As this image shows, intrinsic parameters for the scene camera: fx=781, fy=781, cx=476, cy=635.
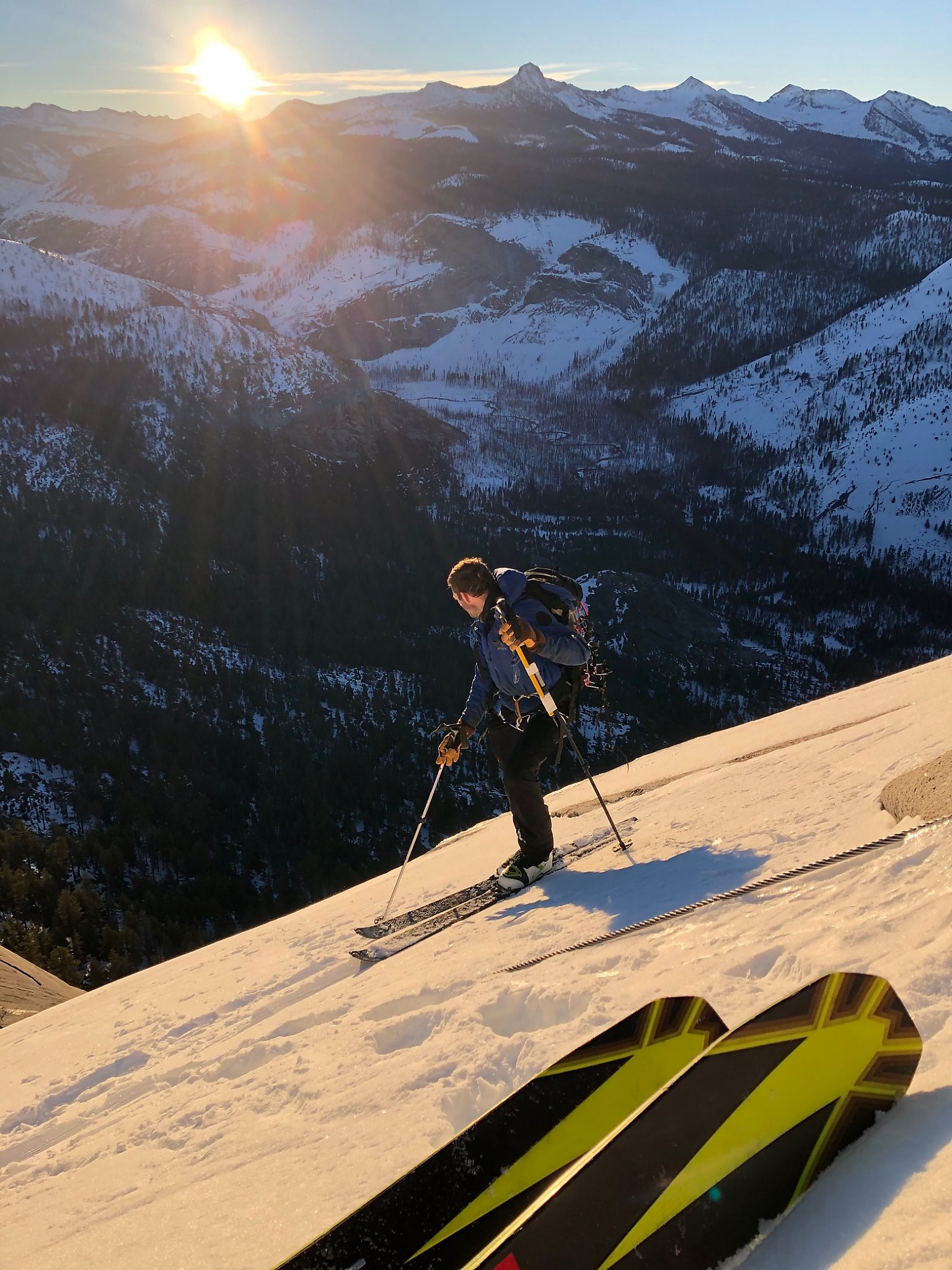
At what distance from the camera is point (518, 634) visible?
21.4 ft

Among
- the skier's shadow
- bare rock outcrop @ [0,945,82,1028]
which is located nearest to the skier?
the skier's shadow

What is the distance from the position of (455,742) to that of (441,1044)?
3.90m

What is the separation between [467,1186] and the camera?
2.80 m

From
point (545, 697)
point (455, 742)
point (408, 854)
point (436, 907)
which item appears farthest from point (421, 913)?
point (545, 697)

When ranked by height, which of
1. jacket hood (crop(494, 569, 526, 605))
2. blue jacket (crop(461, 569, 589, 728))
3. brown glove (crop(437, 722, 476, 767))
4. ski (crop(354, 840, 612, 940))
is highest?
jacket hood (crop(494, 569, 526, 605))

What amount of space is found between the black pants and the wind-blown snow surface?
60cm

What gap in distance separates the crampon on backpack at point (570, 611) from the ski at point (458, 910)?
4.78 feet

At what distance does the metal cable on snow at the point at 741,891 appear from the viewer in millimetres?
4637

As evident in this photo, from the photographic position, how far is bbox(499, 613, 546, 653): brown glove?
652 cm

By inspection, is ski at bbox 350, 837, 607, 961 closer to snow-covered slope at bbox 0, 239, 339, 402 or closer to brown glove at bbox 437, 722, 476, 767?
brown glove at bbox 437, 722, 476, 767

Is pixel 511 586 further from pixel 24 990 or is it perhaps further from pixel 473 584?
pixel 24 990

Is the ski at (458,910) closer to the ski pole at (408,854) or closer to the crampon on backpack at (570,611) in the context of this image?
the ski pole at (408,854)

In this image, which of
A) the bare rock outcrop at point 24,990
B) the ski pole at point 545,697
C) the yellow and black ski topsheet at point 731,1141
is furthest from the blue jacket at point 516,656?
the bare rock outcrop at point 24,990

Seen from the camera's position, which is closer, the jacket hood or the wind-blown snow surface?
the wind-blown snow surface
